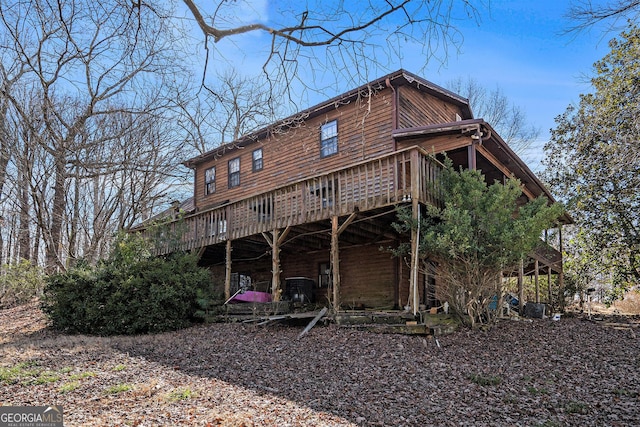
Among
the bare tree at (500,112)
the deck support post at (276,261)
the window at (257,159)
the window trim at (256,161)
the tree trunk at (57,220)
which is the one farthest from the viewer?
the bare tree at (500,112)

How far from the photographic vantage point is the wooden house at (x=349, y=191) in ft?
35.1

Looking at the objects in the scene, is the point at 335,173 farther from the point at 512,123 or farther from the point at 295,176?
the point at 512,123

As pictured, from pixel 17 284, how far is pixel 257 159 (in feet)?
38.5

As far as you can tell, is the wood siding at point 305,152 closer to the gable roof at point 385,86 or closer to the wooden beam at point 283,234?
the gable roof at point 385,86

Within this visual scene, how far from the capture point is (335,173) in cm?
1125

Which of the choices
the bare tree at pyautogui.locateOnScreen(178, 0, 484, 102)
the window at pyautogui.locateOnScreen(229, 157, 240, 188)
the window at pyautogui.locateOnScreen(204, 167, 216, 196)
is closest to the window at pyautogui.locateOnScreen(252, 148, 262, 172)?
the window at pyautogui.locateOnScreen(229, 157, 240, 188)

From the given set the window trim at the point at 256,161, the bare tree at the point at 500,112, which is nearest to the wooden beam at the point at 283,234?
the window trim at the point at 256,161

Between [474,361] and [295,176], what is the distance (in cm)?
984

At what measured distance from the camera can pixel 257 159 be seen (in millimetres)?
17766

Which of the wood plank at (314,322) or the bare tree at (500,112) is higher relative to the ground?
the bare tree at (500,112)

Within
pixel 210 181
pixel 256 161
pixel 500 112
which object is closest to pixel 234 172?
pixel 256 161

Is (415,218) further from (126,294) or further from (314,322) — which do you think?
(126,294)

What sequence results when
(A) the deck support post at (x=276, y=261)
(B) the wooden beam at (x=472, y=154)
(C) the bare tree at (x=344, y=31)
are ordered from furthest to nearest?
(A) the deck support post at (x=276, y=261) < (B) the wooden beam at (x=472, y=154) < (C) the bare tree at (x=344, y=31)

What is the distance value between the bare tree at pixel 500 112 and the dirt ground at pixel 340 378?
2148 cm
